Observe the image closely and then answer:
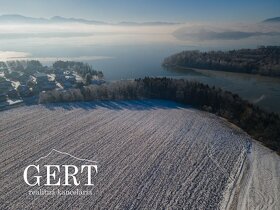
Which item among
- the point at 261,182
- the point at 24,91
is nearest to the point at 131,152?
the point at 261,182

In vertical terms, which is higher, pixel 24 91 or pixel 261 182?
pixel 261 182

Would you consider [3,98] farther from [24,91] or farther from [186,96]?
[186,96]

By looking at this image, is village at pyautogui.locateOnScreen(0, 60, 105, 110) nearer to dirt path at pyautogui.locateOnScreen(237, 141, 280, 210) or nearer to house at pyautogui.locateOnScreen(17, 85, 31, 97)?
house at pyautogui.locateOnScreen(17, 85, 31, 97)

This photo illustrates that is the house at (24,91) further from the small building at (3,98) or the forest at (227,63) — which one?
the forest at (227,63)

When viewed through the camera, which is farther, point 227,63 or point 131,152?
point 227,63

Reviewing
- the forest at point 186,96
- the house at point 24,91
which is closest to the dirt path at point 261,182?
the forest at point 186,96

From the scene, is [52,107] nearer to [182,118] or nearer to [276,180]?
[182,118]

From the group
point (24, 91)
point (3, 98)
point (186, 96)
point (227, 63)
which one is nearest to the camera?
point (186, 96)

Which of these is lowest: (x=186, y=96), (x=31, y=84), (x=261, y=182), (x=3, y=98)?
(x=31, y=84)
